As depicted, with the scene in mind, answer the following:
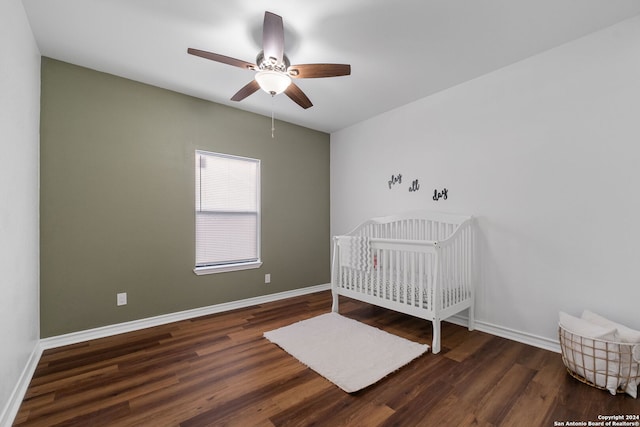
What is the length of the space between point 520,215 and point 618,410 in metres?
1.42

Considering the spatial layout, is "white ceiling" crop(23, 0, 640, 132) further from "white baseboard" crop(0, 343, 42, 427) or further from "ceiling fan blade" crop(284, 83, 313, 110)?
"white baseboard" crop(0, 343, 42, 427)

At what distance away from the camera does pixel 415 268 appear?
2.93 meters

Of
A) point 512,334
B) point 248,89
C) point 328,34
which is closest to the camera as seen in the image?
point 328,34

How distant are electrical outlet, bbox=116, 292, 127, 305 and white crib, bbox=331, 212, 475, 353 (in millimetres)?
2091

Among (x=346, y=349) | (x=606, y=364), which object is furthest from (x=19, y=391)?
(x=606, y=364)

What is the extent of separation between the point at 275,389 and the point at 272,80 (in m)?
2.02

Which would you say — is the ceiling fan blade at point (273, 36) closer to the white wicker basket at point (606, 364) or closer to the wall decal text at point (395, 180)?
the wall decal text at point (395, 180)

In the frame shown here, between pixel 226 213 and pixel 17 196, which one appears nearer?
pixel 17 196

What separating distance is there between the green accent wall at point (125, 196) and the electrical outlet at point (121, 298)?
3cm

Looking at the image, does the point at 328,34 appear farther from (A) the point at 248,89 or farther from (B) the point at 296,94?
(A) the point at 248,89

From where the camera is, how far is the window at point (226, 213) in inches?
128

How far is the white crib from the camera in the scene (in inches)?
93.4

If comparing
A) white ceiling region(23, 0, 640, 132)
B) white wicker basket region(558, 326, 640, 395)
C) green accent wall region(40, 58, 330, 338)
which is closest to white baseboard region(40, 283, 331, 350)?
green accent wall region(40, 58, 330, 338)

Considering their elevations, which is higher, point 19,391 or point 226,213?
point 226,213
